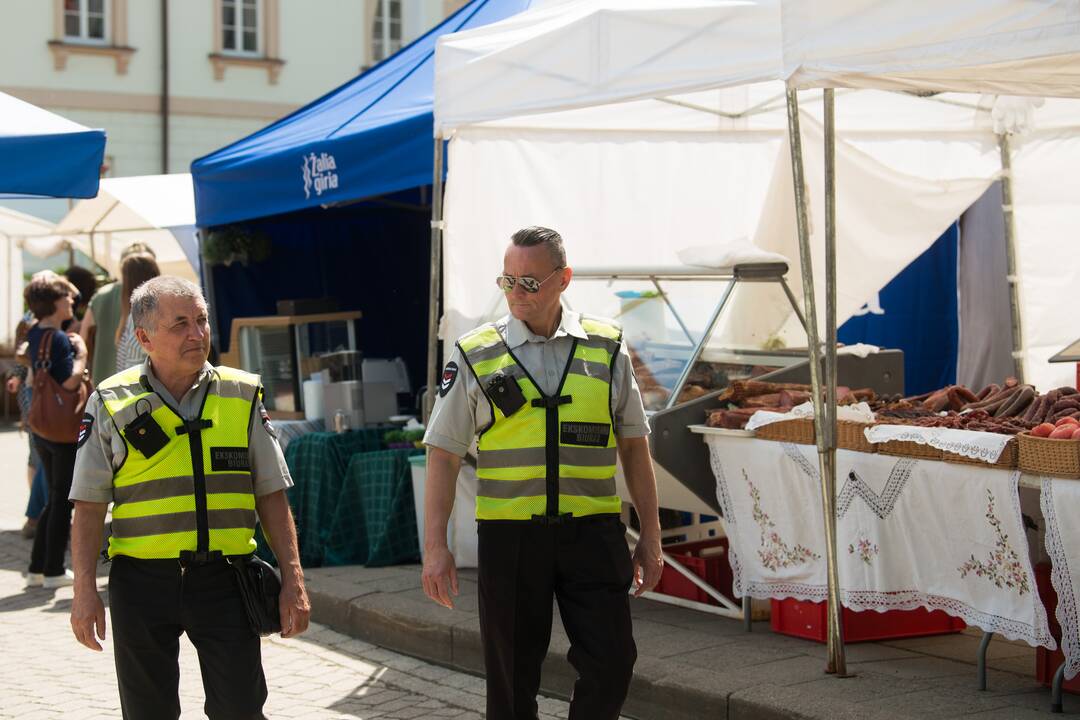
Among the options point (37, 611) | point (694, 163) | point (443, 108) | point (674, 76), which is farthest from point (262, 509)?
point (694, 163)

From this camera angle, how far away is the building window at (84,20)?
22672mm

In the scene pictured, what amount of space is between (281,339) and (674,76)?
16.5 ft

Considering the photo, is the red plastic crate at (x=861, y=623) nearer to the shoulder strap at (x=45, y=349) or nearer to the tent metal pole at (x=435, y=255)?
the tent metal pole at (x=435, y=255)

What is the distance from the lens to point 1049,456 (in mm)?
4734

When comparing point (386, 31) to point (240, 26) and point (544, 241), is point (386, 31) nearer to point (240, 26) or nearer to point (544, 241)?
point (240, 26)

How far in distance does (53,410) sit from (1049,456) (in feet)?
17.7

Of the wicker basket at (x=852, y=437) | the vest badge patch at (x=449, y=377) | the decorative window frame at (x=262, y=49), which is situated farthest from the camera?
the decorative window frame at (x=262, y=49)

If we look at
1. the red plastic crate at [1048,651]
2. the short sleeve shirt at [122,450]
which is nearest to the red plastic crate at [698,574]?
the red plastic crate at [1048,651]

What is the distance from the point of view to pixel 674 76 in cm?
526

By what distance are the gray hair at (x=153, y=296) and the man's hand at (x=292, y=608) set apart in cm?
76

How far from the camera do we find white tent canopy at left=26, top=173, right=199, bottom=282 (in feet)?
41.4

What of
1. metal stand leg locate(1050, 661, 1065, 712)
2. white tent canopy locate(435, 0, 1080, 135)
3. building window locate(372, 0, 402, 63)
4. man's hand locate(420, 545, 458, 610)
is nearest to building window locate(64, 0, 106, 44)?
building window locate(372, 0, 402, 63)

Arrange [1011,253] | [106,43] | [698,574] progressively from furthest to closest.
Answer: [106,43] < [1011,253] < [698,574]

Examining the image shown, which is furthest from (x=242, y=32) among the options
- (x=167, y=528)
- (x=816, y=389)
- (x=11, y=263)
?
(x=167, y=528)
